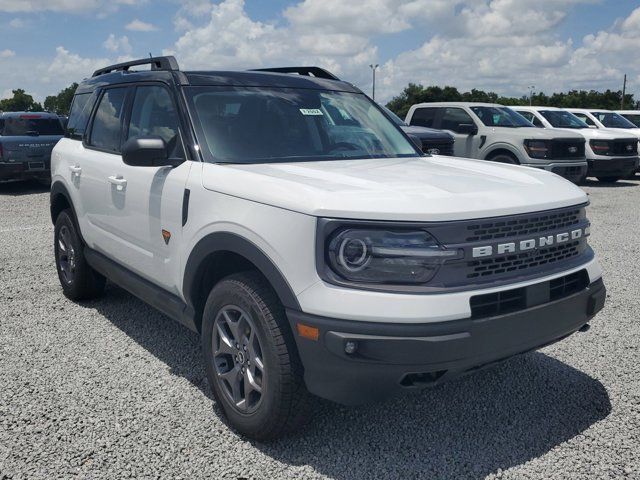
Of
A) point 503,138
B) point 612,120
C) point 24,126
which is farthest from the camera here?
point 612,120

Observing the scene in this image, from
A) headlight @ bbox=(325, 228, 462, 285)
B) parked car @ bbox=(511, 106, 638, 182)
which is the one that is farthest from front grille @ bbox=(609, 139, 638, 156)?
headlight @ bbox=(325, 228, 462, 285)

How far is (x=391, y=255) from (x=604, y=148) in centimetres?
1399

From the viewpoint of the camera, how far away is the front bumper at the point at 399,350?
255 cm

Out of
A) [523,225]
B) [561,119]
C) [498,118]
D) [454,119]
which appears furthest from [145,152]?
[561,119]

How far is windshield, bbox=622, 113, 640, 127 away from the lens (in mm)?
18350

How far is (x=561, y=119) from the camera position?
51.2 ft

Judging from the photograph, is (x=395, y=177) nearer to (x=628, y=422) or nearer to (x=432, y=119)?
(x=628, y=422)

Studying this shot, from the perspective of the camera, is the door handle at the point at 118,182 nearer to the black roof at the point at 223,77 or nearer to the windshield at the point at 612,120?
the black roof at the point at 223,77

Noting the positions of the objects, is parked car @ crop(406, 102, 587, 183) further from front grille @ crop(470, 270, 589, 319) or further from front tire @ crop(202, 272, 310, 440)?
front tire @ crop(202, 272, 310, 440)

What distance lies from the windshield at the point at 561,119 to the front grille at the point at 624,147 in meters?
1.01

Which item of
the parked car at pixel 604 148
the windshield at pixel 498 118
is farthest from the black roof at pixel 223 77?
the parked car at pixel 604 148

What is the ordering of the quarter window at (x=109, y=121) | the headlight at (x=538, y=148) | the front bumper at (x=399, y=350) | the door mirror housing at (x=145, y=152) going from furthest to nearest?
the headlight at (x=538, y=148)
the quarter window at (x=109, y=121)
the door mirror housing at (x=145, y=152)
the front bumper at (x=399, y=350)

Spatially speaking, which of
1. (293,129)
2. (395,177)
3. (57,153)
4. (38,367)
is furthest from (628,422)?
(57,153)

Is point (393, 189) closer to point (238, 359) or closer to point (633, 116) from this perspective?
point (238, 359)
